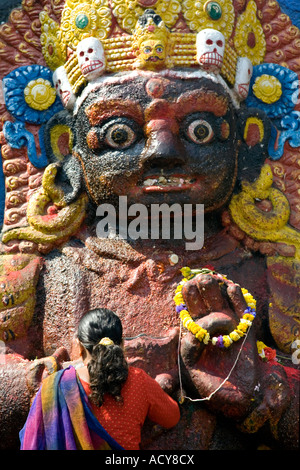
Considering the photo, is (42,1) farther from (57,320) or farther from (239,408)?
(239,408)

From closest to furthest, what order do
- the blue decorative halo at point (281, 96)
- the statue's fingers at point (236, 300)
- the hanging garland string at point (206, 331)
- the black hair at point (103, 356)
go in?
the black hair at point (103, 356) → the hanging garland string at point (206, 331) → the statue's fingers at point (236, 300) → the blue decorative halo at point (281, 96)

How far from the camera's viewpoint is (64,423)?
4.20 meters

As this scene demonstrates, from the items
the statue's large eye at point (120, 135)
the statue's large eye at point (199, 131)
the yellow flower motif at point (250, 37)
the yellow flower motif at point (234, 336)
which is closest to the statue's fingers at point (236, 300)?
the yellow flower motif at point (234, 336)

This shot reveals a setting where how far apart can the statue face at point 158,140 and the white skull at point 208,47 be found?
151 millimetres

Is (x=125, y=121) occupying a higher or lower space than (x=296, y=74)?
lower

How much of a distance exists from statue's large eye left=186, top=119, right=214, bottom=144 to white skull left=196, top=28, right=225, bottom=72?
482 mm

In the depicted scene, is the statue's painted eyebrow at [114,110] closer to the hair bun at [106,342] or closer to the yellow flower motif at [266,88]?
the yellow flower motif at [266,88]

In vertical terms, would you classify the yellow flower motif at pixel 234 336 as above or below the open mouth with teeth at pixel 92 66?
below

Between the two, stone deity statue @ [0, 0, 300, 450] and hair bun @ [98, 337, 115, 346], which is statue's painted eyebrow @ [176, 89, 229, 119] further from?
hair bun @ [98, 337, 115, 346]

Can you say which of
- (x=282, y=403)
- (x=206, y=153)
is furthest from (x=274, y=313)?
(x=206, y=153)

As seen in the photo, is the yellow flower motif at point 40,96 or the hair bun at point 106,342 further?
the yellow flower motif at point 40,96

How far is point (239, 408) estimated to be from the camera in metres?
5.01

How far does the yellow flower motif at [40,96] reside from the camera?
6.42 m

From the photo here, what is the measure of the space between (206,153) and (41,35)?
191 cm
